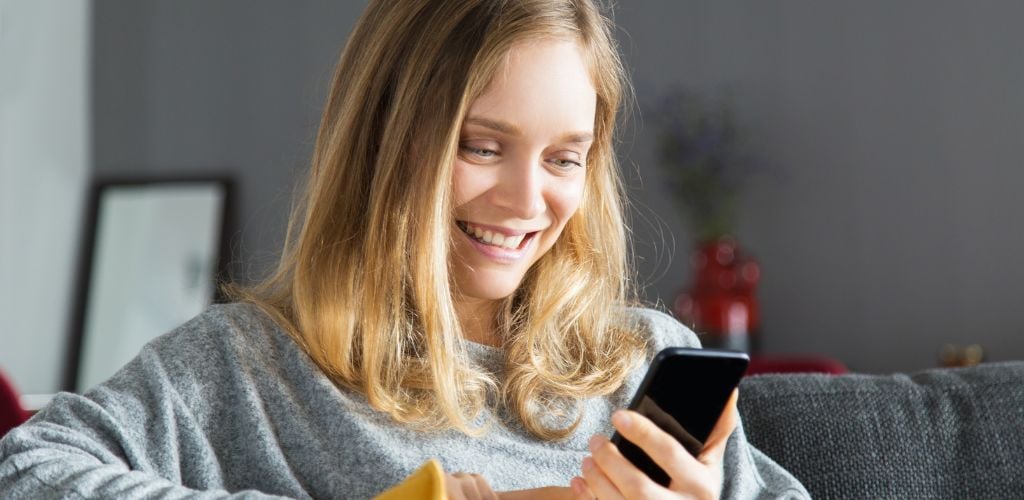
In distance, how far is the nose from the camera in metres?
1.22

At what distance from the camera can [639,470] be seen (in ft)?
3.22

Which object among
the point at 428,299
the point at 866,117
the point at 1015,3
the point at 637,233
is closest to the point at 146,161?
the point at 637,233

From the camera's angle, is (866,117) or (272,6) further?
(272,6)

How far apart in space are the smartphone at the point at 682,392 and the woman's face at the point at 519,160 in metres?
0.31

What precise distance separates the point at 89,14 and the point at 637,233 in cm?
225

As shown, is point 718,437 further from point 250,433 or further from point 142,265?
point 142,265

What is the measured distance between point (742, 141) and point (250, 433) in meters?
2.79

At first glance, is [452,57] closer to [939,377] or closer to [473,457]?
[473,457]

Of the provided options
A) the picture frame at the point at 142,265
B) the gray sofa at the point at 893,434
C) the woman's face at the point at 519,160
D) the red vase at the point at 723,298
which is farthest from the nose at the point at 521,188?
the picture frame at the point at 142,265

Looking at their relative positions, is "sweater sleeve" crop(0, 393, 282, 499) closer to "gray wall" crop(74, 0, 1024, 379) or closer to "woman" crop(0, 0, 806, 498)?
"woman" crop(0, 0, 806, 498)

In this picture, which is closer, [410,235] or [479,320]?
[410,235]

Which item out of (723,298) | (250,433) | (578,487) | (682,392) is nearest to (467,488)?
(578,487)

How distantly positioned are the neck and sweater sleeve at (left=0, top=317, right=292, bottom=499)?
332 mm

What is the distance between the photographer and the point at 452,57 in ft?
4.11
